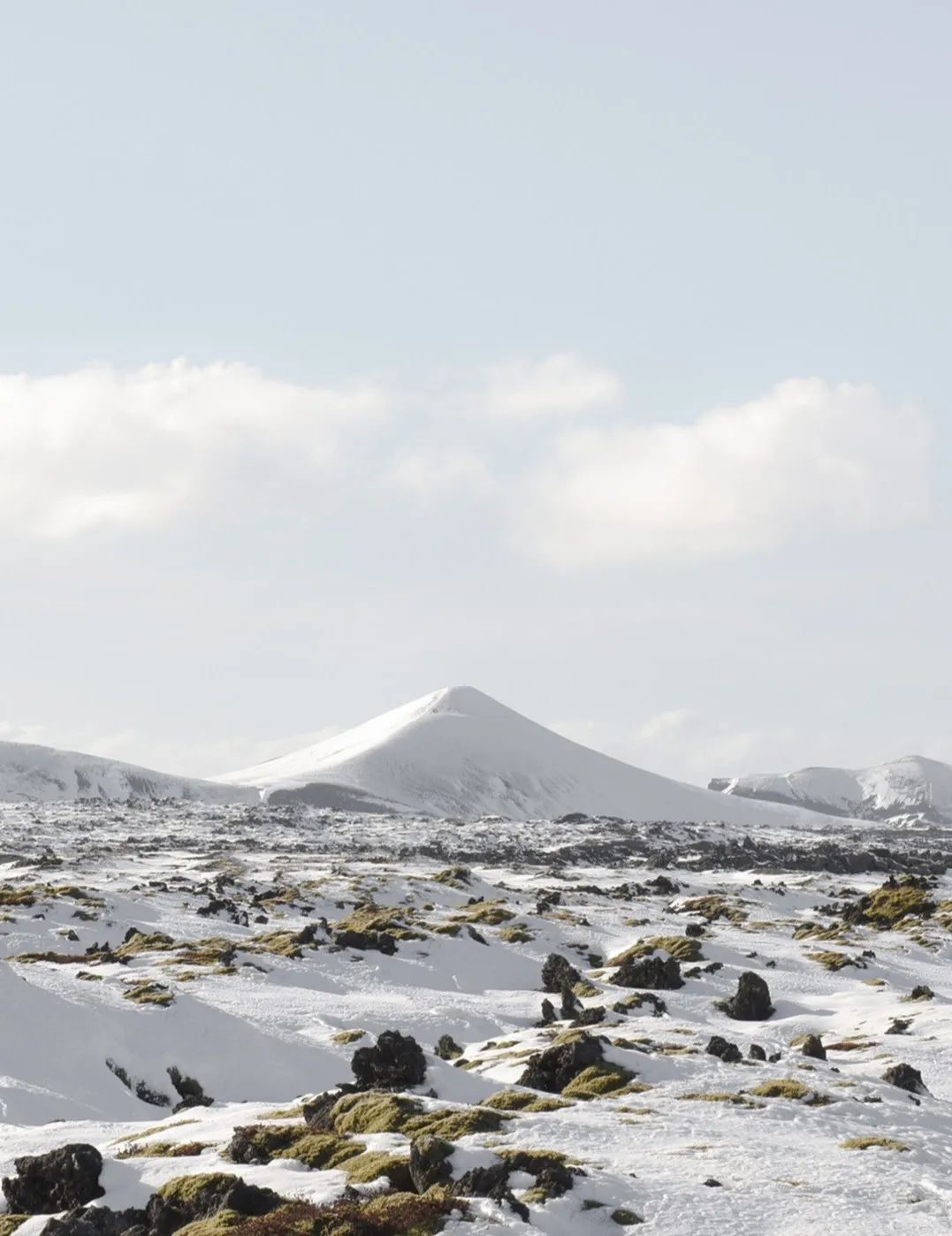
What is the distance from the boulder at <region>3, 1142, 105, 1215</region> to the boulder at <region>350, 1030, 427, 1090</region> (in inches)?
298

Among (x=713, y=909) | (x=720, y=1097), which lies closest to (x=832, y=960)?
(x=713, y=909)

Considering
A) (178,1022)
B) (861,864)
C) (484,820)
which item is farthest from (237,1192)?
(484,820)

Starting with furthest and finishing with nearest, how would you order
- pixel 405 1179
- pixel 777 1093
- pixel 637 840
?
1. pixel 637 840
2. pixel 777 1093
3. pixel 405 1179

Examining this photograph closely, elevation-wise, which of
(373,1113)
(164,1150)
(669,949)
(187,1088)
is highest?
(373,1113)

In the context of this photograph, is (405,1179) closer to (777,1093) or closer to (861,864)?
(777,1093)

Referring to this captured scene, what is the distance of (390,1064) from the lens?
24.7m

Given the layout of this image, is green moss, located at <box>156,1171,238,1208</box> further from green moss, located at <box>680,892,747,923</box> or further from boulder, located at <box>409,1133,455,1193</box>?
green moss, located at <box>680,892,747,923</box>

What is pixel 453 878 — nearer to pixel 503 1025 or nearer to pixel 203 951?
pixel 203 951

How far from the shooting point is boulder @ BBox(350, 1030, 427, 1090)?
2427cm

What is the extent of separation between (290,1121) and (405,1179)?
17.7ft

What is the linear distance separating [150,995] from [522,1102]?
16.4m

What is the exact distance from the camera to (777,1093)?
2291 cm

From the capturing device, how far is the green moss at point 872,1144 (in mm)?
18797

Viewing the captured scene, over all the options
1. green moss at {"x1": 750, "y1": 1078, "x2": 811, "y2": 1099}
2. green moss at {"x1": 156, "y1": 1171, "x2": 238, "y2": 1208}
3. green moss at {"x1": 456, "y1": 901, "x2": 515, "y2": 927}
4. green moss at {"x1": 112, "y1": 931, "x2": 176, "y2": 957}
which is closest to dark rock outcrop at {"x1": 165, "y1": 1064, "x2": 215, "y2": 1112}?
green moss at {"x1": 156, "y1": 1171, "x2": 238, "y2": 1208}
